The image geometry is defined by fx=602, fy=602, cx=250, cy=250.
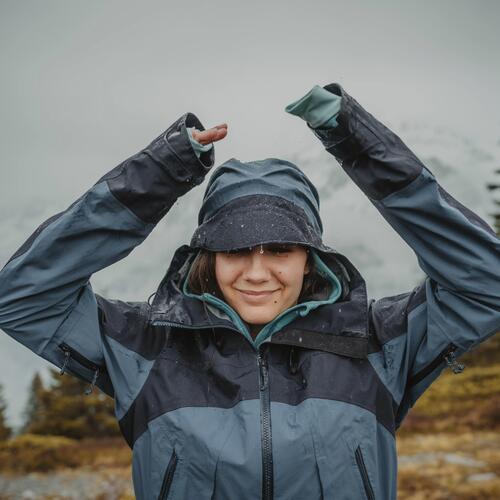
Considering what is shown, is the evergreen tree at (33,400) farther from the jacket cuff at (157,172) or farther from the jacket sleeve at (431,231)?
the jacket sleeve at (431,231)

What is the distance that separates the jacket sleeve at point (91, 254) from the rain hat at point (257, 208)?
27 cm

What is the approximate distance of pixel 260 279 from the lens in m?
2.95

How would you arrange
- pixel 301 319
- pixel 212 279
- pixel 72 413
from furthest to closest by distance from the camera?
pixel 72 413, pixel 212 279, pixel 301 319

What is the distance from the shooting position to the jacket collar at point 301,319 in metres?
2.92

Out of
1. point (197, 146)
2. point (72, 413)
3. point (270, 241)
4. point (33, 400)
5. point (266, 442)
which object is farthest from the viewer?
point (33, 400)

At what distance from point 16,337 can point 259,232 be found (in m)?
1.27

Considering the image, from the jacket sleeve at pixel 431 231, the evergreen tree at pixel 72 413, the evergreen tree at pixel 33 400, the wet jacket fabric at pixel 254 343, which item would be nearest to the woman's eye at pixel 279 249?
the wet jacket fabric at pixel 254 343

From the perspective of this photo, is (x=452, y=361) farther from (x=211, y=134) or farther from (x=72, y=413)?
(x=72, y=413)

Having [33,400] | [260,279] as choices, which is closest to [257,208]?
[260,279]

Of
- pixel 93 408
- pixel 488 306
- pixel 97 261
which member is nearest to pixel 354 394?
pixel 488 306

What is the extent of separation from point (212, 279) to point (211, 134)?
0.83m

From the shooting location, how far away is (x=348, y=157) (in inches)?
109

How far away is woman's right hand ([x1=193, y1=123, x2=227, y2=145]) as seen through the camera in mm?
2812

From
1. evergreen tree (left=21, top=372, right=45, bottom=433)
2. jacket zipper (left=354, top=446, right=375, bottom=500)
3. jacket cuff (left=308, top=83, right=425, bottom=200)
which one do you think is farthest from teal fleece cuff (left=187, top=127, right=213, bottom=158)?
evergreen tree (left=21, top=372, right=45, bottom=433)
